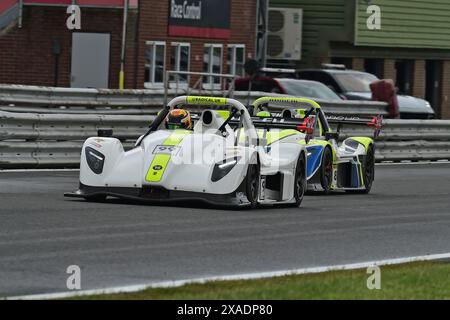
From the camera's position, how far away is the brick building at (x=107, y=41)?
118 feet

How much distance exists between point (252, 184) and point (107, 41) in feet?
71.0

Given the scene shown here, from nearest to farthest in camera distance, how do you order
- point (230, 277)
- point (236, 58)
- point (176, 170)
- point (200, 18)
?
point (230, 277) < point (176, 170) < point (200, 18) < point (236, 58)

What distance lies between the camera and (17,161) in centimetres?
2081

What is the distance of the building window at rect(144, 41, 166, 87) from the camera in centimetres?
3888

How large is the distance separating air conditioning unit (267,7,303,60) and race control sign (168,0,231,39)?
15.9 ft

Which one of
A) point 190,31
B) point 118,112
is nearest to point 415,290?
point 118,112

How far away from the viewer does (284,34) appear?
151 feet

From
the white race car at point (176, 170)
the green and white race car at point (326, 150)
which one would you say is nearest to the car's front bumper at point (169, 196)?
the white race car at point (176, 170)

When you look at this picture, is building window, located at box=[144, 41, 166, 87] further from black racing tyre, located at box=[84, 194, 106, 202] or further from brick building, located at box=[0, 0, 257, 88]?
black racing tyre, located at box=[84, 194, 106, 202]

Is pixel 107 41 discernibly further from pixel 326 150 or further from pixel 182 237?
pixel 182 237

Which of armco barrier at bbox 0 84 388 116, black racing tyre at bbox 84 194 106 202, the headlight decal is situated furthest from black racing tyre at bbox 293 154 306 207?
armco barrier at bbox 0 84 388 116

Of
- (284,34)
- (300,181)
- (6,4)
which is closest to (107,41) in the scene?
(6,4)
